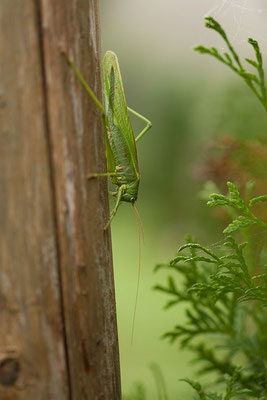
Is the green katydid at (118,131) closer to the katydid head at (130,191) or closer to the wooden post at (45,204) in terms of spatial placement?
the katydid head at (130,191)

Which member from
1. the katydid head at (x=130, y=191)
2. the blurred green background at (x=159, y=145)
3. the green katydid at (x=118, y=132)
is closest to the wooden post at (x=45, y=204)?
the green katydid at (x=118, y=132)

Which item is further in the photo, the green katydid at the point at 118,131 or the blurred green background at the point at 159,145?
the blurred green background at the point at 159,145

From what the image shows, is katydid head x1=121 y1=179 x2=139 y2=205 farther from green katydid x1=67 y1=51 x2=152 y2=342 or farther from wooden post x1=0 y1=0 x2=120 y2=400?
wooden post x1=0 y1=0 x2=120 y2=400

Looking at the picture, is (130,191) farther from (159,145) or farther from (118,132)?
(159,145)

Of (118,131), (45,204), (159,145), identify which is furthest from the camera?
(159,145)

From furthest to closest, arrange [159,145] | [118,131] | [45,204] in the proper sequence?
1. [159,145]
2. [118,131]
3. [45,204]

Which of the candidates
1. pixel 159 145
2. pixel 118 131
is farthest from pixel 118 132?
pixel 159 145

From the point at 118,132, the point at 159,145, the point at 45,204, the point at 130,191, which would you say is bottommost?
the point at 45,204
